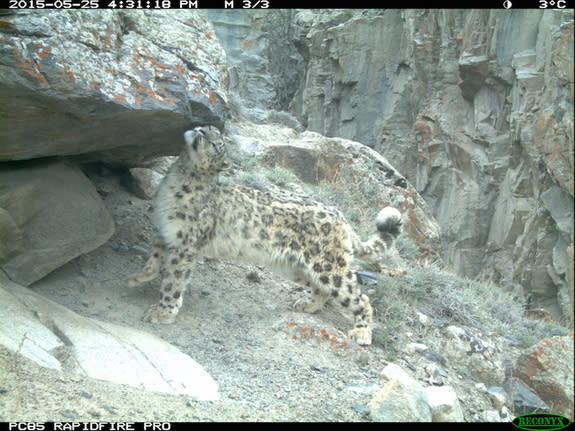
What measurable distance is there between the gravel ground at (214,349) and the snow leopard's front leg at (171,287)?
12 cm

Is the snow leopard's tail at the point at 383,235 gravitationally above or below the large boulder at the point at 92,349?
above

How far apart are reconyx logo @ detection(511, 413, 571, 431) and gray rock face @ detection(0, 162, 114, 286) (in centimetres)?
422

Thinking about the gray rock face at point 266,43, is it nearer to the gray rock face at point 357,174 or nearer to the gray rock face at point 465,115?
the gray rock face at point 465,115

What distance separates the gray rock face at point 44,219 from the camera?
5.01 metres

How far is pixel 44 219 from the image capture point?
530cm

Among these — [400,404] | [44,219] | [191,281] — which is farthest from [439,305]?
[44,219]

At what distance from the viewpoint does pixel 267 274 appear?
686 centimetres

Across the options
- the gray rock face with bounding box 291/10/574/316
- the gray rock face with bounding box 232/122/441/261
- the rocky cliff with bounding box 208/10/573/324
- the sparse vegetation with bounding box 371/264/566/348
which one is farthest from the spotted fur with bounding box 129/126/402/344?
the gray rock face with bounding box 291/10/574/316

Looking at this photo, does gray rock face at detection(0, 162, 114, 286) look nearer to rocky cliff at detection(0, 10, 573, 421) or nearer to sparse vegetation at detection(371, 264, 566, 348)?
rocky cliff at detection(0, 10, 573, 421)

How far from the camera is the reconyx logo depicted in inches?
149

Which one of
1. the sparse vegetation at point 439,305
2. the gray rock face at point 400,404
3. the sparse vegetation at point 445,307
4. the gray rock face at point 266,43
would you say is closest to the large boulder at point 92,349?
the gray rock face at point 400,404

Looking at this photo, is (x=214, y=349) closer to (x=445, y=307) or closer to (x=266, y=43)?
(x=445, y=307)

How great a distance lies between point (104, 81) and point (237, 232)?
6.68 ft

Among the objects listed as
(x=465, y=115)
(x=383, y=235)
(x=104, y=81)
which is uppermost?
(x=104, y=81)
